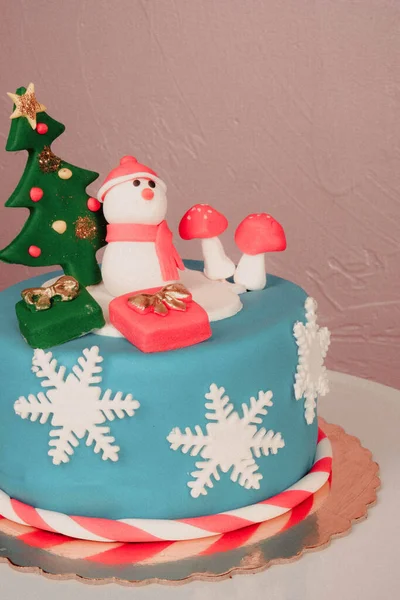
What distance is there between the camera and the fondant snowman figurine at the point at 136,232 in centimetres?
192

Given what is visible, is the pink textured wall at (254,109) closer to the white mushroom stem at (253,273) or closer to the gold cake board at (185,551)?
the white mushroom stem at (253,273)

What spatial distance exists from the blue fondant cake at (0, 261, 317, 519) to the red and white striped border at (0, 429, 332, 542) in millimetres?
20

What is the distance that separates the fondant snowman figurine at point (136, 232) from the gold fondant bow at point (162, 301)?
0.13 metres

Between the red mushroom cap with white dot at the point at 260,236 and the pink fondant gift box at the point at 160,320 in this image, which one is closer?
the pink fondant gift box at the point at 160,320

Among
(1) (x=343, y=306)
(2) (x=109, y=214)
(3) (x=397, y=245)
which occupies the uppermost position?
(2) (x=109, y=214)

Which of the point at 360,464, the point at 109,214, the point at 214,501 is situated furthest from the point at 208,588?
the point at 109,214

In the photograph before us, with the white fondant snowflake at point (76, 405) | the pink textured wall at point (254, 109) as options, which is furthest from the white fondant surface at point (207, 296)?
the pink textured wall at point (254, 109)

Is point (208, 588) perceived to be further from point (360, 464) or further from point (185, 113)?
point (185, 113)

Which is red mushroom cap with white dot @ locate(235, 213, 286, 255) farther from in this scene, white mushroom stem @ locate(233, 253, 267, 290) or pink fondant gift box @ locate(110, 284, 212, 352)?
pink fondant gift box @ locate(110, 284, 212, 352)

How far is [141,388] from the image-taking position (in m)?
1.68

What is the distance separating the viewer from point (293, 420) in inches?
73.7

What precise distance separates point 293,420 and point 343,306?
1580 millimetres

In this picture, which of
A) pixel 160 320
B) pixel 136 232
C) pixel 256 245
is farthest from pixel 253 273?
pixel 160 320

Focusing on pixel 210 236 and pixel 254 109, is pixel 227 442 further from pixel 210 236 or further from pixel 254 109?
pixel 254 109
